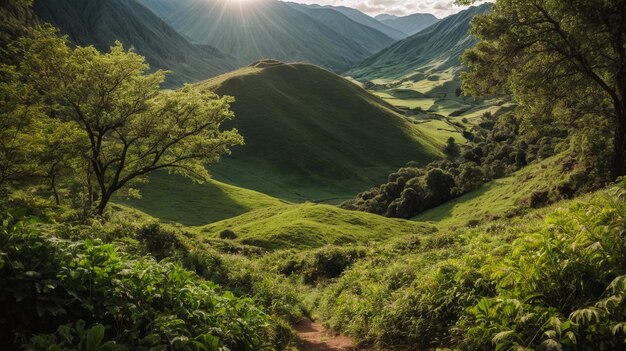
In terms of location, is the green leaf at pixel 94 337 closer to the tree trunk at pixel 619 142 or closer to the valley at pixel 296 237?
the valley at pixel 296 237

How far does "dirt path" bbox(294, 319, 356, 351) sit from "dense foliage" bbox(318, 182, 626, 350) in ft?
1.74

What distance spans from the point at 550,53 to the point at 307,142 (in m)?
139

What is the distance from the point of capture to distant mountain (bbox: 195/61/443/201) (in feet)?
466

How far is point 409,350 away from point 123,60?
32909 mm

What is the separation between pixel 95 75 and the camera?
34344 millimetres

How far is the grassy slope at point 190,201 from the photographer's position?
3351 inches

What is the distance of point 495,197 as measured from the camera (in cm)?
7994

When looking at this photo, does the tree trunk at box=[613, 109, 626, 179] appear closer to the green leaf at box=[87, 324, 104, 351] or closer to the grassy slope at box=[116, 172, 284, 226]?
the green leaf at box=[87, 324, 104, 351]

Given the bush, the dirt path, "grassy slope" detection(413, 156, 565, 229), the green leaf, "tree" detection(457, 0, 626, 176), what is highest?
"tree" detection(457, 0, 626, 176)

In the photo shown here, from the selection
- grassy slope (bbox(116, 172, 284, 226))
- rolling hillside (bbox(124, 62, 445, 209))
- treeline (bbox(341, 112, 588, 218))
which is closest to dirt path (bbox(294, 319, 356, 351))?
grassy slope (bbox(116, 172, 284, 226))

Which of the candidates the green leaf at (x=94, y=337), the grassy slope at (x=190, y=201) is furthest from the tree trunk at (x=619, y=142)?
the grassy slope at (x=190, y=201)

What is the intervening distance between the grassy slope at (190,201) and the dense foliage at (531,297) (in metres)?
74.3

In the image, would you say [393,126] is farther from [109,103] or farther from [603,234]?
[603,234]

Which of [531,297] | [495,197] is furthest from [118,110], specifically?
[495,197]
